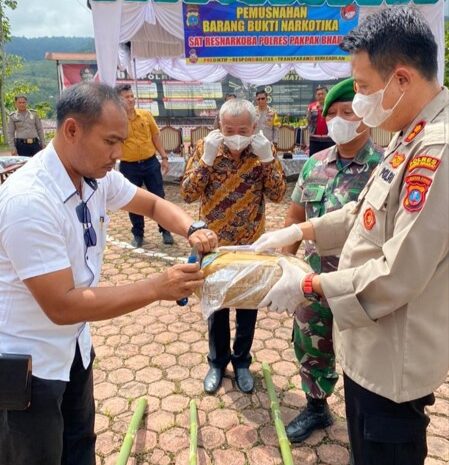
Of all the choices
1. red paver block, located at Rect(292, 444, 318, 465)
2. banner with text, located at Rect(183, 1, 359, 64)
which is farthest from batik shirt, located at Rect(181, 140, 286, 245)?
banner with text, located at Rect(183, 1, 359, 64)

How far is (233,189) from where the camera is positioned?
9.00 feet

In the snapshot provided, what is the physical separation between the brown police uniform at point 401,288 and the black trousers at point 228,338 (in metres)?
1.33

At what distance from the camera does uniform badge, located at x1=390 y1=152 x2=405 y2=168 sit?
1.29 metres

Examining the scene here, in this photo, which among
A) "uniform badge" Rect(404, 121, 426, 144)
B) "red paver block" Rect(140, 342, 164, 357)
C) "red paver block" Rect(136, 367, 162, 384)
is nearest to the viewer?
"uniform badge" Rect(404, 121, 426, 144)

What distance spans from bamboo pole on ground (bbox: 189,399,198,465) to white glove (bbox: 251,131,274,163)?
1.64 m

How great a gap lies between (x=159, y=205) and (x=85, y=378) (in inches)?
35.1

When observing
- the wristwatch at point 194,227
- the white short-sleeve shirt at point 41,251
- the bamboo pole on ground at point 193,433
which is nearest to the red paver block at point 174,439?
the bamboo pole on ground at point 193,433

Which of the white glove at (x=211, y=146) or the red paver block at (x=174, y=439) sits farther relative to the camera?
the white glove at (x=211, y=146)

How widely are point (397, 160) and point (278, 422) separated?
1.79 m

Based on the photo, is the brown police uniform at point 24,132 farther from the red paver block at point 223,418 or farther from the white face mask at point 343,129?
the white face mask at point 343,129

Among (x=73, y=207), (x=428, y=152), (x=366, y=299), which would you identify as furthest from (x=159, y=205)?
(x=428, y=152)

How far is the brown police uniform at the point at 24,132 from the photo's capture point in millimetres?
8938

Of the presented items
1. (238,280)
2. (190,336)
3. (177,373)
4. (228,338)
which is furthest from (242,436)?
(238,280)

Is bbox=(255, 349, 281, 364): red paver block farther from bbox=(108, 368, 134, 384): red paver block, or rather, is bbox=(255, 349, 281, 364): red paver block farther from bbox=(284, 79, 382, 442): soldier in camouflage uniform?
bbox=(108, 368, 134, 384): red paver block
